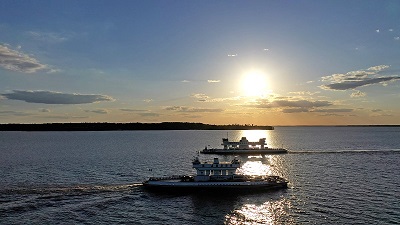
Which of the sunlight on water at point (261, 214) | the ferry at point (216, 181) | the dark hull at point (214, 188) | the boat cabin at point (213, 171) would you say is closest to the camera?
the sunlight on water at point (261, 214)

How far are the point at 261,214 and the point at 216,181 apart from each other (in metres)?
23.7

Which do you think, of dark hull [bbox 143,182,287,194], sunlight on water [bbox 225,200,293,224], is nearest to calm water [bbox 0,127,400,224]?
sunlight on water [bbox 225,200,293,224]

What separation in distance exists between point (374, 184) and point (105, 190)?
221 feet

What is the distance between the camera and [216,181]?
283 feet

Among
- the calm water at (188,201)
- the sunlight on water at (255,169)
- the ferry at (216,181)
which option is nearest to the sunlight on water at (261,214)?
the calm water at (188,201)

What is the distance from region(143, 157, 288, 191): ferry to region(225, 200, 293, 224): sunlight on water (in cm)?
1285

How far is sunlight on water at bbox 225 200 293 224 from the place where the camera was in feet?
196

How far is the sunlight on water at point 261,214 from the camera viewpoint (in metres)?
59.9

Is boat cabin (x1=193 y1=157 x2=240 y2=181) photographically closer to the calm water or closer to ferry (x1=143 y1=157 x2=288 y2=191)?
ferry (x1=143 y1=157 x2=288 y2=191)

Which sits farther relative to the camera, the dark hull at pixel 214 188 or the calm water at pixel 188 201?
the dark hull at pixel 214 188

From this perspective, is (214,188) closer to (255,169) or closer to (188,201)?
(188,201)

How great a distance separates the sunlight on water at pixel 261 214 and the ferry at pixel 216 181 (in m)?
12.8

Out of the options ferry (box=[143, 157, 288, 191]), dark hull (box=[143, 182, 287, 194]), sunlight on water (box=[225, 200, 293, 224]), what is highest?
ferry (box=[143, 157, 288, 191])

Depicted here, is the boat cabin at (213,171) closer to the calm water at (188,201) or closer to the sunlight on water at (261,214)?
the calm water at (188,201)
